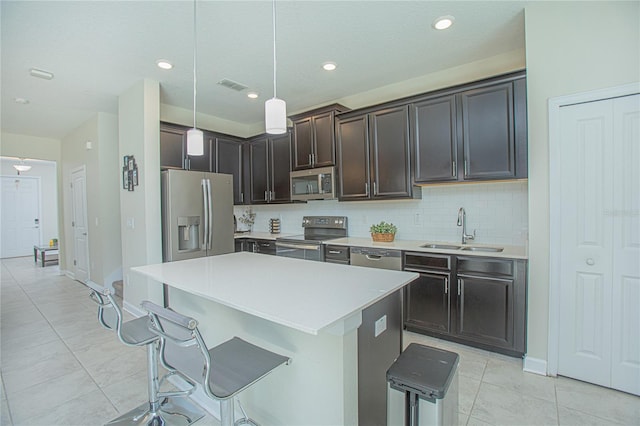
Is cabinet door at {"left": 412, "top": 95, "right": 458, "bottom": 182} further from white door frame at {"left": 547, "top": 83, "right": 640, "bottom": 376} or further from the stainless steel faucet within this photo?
white door frame at {"left": 547, "top": 83, "right": 640, "bottom": 376}

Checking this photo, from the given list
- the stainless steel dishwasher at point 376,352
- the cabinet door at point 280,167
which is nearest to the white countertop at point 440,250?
the stainless steel dishwasher at point 376,352

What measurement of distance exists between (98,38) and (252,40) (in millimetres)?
1315

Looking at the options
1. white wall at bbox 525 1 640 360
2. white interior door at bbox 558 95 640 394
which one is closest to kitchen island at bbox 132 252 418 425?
white wall at bbox 525 1 640 360

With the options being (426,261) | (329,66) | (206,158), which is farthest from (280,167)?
(426,261)

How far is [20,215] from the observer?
29.5ft

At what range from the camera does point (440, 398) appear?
49.5 inches

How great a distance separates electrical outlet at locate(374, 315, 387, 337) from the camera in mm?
1655

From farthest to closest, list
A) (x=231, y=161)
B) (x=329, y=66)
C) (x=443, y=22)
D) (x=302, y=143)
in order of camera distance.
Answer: (x=231, y=161)
(x=302, y=143)
(x=329, y=66)
(x=443, y=22)

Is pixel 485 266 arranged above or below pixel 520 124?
below

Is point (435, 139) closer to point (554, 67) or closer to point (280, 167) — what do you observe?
point (554, 67)

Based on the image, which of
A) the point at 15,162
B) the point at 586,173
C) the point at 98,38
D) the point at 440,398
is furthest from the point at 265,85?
the point at 15,162

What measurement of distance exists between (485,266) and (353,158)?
1909 mm

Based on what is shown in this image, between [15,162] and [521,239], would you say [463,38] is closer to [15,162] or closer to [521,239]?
[521,239]

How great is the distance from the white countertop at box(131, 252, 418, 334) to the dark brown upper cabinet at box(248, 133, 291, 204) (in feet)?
7.70
